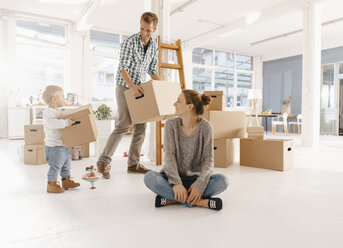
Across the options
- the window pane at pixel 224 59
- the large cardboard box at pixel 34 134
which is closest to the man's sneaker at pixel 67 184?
the large cardboard box at pixel 34 134

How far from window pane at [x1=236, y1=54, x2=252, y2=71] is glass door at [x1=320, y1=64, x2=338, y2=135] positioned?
99.7 inches

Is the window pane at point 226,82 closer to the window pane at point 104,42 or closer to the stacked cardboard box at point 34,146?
the window pane at point 104,42

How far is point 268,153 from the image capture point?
266cm

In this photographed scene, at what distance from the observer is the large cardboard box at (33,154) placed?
2840 millimetres

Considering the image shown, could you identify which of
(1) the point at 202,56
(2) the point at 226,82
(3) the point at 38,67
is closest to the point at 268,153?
(3) the point at 38,67

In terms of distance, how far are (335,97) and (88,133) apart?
8.46 meters

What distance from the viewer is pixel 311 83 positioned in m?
4.97

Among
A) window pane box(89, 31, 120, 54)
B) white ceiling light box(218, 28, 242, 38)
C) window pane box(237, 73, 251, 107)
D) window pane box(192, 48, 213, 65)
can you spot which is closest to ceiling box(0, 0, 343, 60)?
white ceiling light box(218, 28, 242, 38)

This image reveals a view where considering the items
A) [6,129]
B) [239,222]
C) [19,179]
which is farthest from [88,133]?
[6,129]

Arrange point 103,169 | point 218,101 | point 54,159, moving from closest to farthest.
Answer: point 54,159 < point 103,169 < point 218,101

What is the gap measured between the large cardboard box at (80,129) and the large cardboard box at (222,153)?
1.35 metres

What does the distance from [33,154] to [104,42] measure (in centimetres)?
545

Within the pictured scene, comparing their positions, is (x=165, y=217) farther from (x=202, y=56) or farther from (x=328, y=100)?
(x=328, y=100)

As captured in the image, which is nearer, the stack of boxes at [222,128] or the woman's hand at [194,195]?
the woman's hand at [194,195]
